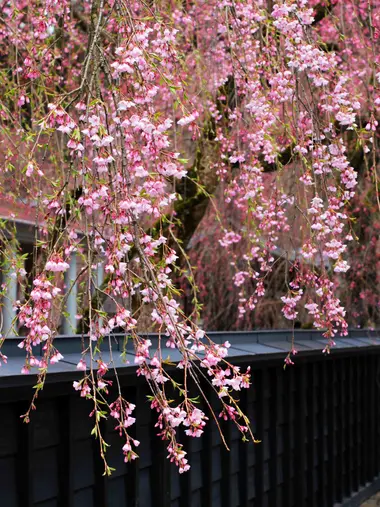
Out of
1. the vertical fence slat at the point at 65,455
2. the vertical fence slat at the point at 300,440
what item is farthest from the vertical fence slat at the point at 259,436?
the vertical fence slat at the point at 65,455

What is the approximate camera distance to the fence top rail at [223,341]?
302 cm

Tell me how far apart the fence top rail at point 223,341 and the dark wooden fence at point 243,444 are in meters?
0.01

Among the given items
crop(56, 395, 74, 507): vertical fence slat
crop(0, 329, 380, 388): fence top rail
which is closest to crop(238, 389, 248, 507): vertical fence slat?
crop(0, 329, 380, 388): fence top rail

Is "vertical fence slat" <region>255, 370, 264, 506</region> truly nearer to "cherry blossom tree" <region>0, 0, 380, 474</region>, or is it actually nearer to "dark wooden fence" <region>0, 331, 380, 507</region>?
"dark wooden fence" <region>0, 331, 380, 507</region>

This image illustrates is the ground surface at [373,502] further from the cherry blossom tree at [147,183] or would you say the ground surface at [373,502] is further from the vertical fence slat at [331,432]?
the cherry blossom tree at [147,183]

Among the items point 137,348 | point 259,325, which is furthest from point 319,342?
point 259,325

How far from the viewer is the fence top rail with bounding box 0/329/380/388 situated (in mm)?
3018

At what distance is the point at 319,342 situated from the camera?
6254mm

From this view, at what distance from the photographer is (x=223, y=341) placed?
15.9 ft

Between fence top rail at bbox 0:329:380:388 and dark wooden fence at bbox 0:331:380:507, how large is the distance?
0.01m

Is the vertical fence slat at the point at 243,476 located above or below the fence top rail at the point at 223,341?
below

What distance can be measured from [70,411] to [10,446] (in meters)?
0.31

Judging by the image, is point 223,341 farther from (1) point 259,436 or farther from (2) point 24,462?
(2) point 24,462

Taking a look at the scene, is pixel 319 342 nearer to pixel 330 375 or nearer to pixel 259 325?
pixel 330 375
